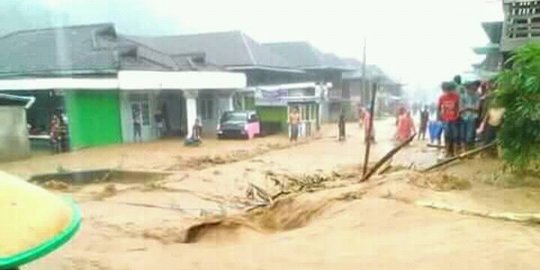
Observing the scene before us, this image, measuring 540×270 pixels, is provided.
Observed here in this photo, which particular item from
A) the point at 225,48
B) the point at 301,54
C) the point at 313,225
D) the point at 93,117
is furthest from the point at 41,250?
the point at 301,54

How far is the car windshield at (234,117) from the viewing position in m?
28.4

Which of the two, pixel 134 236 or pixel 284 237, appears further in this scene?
pixel 134 236

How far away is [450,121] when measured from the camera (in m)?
10.9

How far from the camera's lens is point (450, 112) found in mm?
10852

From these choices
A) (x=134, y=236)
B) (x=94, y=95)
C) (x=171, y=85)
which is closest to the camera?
(x=134, y=236)

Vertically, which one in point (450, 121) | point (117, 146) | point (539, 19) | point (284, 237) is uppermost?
point (539, 19)

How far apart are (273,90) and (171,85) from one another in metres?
7.54

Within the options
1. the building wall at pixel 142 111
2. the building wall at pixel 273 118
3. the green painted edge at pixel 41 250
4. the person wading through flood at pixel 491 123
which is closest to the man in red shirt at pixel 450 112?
the person wading through flood at pixel 491 123

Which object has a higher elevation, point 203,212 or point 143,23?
point 143,23

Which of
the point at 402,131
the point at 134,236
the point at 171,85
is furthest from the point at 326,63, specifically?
the point at 134,236

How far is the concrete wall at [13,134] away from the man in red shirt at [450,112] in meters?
14.6

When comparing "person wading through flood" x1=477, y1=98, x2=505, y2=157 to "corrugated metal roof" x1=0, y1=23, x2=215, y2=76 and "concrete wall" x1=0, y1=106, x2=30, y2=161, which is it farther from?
"corrugated metal roof" x1=0, y1=23, x2=215, y2=76

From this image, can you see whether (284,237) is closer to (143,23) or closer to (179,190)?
(179,190)

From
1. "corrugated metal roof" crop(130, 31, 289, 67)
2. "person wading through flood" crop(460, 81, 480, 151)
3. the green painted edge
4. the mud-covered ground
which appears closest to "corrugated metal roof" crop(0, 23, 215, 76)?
"corrugated metal roof" crop(130, 31, 289, 67)
